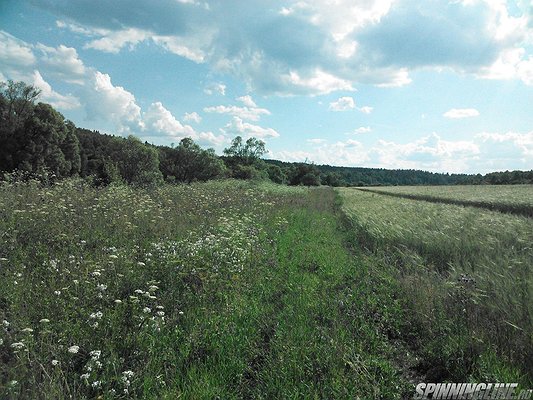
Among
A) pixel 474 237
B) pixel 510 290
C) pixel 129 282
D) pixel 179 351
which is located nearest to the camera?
pixel 179 351

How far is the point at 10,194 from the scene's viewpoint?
32.7ft

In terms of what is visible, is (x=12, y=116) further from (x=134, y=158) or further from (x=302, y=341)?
(x=302, y=341)

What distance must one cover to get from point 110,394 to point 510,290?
5335 millimetres

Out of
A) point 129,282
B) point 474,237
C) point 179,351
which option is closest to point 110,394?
point 179,351

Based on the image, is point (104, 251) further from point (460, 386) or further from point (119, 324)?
point (460, 386)

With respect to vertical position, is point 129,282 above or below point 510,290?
below

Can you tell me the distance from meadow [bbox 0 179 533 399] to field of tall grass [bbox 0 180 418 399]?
2 centimetres

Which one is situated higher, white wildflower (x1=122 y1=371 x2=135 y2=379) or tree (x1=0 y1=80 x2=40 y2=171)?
tree (x1=0 y1=80 x2=40 y2=171)

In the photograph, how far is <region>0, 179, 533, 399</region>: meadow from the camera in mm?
3889

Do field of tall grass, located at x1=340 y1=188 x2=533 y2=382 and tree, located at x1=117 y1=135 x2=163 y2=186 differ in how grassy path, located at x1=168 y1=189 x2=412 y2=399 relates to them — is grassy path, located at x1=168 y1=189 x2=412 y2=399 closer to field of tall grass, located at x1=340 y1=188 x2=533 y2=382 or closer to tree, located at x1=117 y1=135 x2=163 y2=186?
field of tall grass, located at x1=340 y1=188 x2=533 y2=382

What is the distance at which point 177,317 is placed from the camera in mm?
5195

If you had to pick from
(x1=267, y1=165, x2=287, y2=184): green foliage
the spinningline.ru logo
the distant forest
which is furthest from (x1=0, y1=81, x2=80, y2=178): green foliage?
(x1=267, y1=165, x2=287, y2=184): green foliage

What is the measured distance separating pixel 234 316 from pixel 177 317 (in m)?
0.87

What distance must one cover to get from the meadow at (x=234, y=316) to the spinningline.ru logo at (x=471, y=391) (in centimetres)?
20
